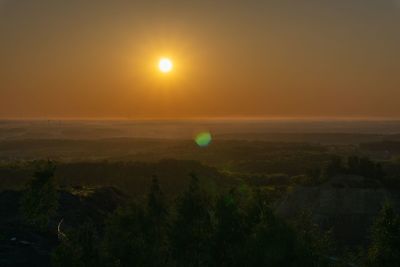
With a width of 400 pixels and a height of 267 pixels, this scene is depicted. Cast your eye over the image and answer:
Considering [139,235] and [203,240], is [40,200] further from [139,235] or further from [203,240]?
[203,240]

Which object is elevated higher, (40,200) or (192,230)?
(40,200)

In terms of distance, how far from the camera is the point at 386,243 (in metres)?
51.7

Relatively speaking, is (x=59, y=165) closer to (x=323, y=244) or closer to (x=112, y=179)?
(x=112, y=179)

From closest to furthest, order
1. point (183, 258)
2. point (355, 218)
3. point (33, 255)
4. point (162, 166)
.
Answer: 1. point (183, 258)
2. point (33, 255)
3. point (355, 218)
4. point (162, 166)

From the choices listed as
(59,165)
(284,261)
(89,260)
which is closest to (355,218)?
(284,261)

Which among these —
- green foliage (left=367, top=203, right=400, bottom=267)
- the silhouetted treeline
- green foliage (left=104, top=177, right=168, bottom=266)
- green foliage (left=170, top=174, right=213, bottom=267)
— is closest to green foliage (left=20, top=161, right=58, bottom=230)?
green foliage (left=104, top=177, right=168, bottom=266)

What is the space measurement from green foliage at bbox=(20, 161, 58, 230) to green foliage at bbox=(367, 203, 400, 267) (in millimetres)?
51919

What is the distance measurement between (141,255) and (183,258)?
343 inches

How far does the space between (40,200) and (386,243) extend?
54.6 m

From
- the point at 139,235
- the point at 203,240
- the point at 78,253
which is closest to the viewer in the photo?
the point at 78,253

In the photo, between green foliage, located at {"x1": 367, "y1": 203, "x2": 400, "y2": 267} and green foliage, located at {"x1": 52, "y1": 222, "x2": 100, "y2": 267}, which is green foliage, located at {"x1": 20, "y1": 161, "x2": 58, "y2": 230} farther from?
green foliage, located at {"x1": 367, "y1": 203, "x2": 400, "y2": 267}

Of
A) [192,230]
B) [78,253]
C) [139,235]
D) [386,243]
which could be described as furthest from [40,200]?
[386,243]

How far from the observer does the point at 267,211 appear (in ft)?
173

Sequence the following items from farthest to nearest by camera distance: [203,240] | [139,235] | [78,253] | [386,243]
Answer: [139,235]
[203,240]
[386,243]
[78,253]
